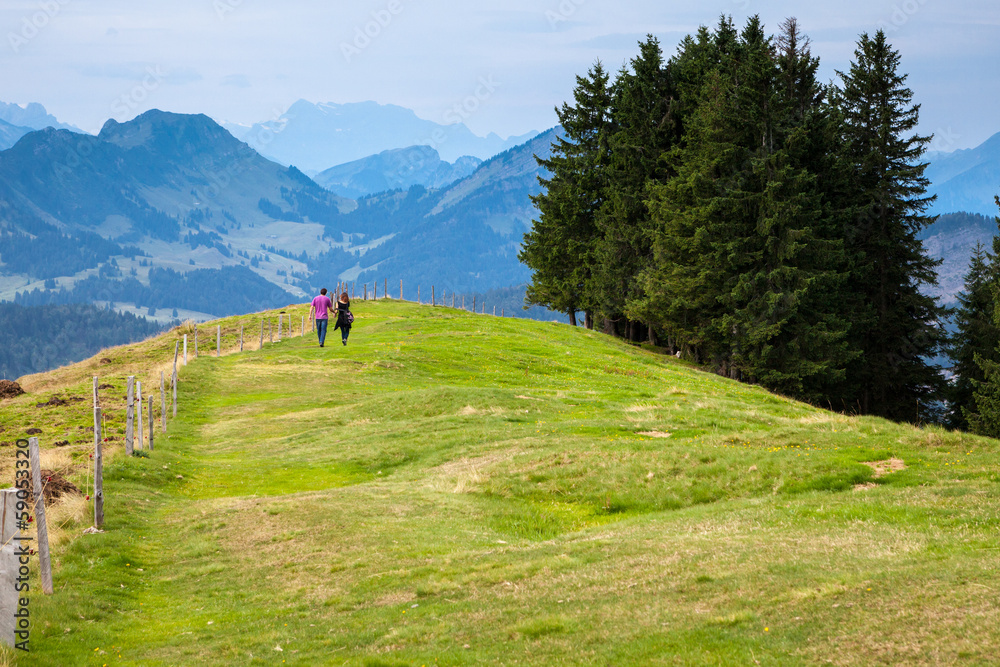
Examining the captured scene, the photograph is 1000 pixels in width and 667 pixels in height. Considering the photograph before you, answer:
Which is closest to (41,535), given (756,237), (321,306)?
(321,306)

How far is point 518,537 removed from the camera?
18406 mm

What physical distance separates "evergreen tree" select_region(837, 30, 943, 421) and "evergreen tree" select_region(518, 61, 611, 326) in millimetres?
23452

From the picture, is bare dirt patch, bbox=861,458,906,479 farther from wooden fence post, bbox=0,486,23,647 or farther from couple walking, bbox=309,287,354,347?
couple walking, bbox=309,287,354,347

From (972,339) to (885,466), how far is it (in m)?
47.4

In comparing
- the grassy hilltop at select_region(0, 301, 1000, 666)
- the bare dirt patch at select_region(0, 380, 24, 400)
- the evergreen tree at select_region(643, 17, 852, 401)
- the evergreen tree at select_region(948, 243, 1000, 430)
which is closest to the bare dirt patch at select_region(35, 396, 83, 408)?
the grassy hilltop at select_region(0, 301, 1000, 666)

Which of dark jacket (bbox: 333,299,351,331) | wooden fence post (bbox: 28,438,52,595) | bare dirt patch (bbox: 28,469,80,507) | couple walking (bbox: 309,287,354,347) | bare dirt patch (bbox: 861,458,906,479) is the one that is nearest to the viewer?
wooden fence post (bbox: 28,438,52,595)

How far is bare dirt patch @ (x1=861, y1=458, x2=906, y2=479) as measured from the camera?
749 inches

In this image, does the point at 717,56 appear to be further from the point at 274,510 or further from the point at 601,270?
the point at 274,510

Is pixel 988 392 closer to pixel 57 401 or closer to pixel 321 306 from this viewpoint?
pixel 321 306

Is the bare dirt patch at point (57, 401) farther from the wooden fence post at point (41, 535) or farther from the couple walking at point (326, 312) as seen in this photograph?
the wooden fence post at point (41, 535)

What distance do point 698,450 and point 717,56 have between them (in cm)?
5422

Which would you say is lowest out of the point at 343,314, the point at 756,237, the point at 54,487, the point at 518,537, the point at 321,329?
the point at 518,537

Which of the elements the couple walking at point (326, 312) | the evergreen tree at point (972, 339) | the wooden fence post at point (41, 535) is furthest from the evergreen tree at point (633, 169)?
the wooden fence post at point (41, 535)

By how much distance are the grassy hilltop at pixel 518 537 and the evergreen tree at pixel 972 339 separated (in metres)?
31.5
